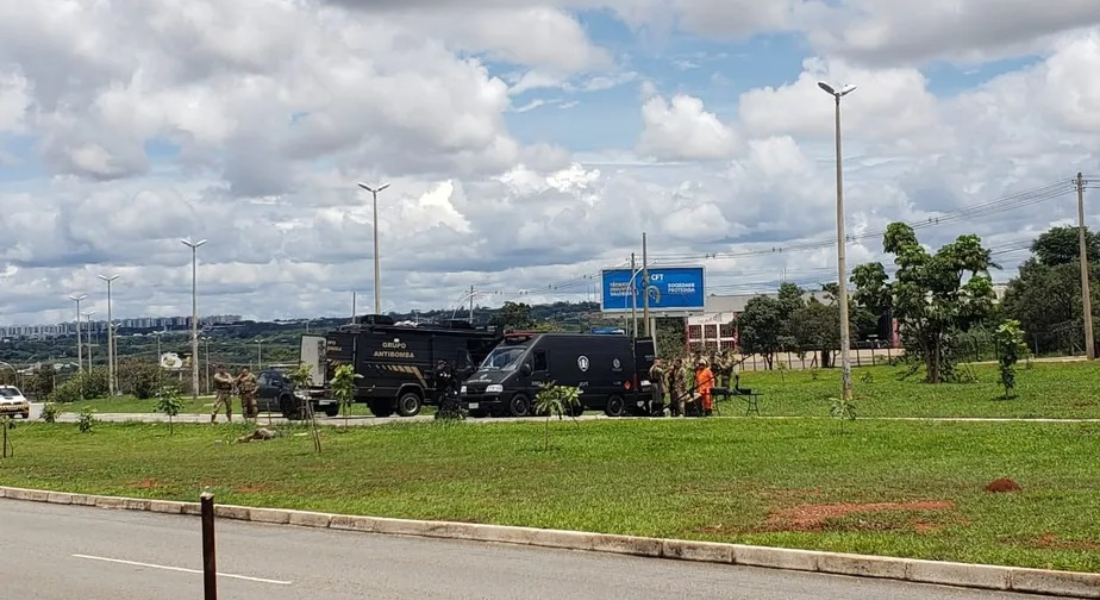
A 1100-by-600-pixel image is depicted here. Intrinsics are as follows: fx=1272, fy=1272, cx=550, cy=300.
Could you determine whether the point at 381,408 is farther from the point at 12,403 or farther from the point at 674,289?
the point at 674,289

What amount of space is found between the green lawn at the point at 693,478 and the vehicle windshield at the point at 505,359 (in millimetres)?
4009

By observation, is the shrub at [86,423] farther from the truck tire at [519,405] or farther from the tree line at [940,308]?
the tree line at [940,308]

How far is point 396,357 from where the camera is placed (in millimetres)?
36875

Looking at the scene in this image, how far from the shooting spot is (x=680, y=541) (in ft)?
40.5

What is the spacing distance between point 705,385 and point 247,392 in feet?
42.6

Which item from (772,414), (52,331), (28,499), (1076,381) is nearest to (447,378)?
(772,414)

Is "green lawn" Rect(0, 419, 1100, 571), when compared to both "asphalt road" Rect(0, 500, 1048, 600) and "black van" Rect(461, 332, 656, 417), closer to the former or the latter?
"asphalt road" Rect(0, 500, 1048, 600)

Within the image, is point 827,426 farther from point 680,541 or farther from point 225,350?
point 225,350

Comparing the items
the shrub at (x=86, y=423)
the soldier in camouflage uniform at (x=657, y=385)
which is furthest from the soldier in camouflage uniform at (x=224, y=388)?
the soldier in camouflage uniform at (x=657, y=385)

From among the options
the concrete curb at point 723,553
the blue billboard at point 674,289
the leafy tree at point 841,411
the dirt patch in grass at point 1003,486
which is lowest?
the concrete curb at point 723,553

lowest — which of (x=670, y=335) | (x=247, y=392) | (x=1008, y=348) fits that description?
(x=247, y=392)

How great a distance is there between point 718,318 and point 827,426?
375 ft

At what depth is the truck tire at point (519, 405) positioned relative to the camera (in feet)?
109

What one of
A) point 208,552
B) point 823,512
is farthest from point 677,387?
point 208,552
